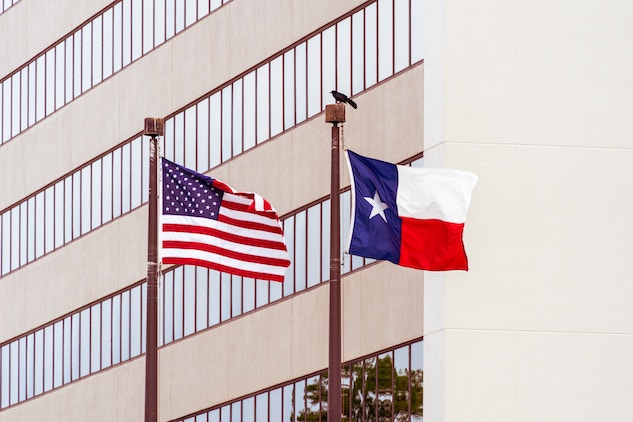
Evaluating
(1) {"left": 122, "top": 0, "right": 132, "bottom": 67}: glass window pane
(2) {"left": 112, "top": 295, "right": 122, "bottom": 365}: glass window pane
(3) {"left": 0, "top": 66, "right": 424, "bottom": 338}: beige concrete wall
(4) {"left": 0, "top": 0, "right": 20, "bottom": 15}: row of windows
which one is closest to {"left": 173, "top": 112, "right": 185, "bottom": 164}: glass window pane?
(3) {"left": 0, "top": 66, "right": 424, "bottom": 338}: beige concrete wall

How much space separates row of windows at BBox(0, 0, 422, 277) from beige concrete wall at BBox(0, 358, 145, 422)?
165 inches

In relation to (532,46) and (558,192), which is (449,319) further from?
(532,46)

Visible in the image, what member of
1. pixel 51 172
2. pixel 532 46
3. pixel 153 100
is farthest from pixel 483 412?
pixel 51 172

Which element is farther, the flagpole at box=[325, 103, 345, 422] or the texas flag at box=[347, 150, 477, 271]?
the texas flag at box=[347, 150, 477, 271]

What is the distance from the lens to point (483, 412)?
101 ft

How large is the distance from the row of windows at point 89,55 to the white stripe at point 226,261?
17.2 meters

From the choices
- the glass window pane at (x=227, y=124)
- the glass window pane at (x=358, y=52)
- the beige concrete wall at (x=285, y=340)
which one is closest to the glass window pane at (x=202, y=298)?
the beige concrete wall at (x=285, y=340)

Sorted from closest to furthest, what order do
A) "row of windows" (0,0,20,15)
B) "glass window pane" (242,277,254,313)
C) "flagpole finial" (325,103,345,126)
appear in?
1. "flagpole finial" (325,103,345,126)
2. "glass window pane" (242,277,254,313)
3. "row of windows" (0,0,20,15)

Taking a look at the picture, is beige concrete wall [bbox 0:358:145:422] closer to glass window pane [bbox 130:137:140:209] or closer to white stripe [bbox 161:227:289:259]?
glass window pane [bbox 130:137:140:209]

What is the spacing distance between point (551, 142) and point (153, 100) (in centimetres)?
1977

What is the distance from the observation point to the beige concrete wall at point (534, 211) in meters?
30.9

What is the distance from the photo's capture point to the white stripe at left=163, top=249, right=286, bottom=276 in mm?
29859

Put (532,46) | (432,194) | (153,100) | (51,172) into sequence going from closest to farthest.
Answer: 1. (432,194)
2. (532,46)
3. (153,100)
4. (51,172)

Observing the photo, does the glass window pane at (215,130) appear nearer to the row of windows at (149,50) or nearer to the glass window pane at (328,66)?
the row of windows at (149,50)
